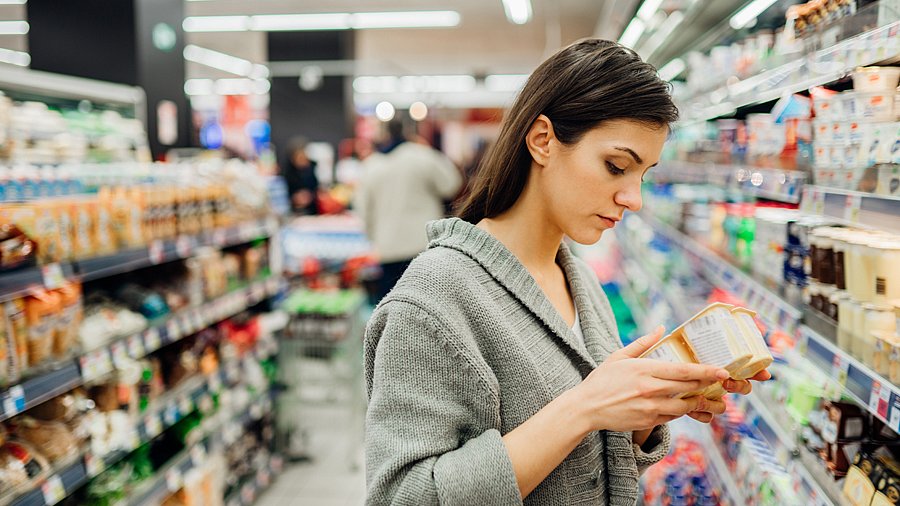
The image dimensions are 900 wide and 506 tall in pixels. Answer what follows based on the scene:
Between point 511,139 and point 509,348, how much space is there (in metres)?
0.39

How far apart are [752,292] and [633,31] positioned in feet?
9.60

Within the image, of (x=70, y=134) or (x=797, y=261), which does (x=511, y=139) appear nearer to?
(x=797, y=261)

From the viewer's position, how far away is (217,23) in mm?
11281

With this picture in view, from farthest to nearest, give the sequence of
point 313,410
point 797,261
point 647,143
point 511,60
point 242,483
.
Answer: point 511,60 → point 313,410 → point 242,483 → point 797,261 → point 647,143

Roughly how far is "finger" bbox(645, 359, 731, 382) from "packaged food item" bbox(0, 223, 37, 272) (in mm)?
1846

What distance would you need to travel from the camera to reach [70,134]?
294 centimetres

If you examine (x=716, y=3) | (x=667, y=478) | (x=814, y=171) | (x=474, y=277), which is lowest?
(x=667, y=478)

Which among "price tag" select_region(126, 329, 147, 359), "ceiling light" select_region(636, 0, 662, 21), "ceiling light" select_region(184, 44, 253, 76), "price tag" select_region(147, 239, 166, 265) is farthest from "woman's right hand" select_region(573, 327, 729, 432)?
"ceiling light" select_region(184, 44, 253, 76)

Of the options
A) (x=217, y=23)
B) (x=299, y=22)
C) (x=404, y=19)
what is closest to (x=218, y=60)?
(x=217, y=23)

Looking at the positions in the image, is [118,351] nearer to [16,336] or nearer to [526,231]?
[16,336]

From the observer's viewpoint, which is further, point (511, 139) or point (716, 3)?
point (716, 3)

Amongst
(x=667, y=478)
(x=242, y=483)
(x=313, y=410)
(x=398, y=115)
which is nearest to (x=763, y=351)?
(x=667, y=478)

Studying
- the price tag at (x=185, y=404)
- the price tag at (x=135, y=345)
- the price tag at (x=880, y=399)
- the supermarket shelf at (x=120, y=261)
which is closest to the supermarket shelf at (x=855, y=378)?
the price tag at (x=880, y=399)

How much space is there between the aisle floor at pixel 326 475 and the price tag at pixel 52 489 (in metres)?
2.03
